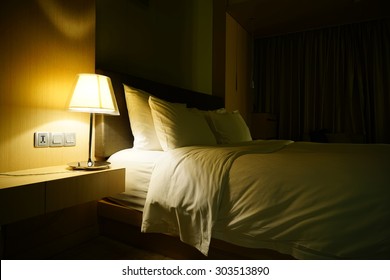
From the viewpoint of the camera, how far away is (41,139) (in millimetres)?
1435

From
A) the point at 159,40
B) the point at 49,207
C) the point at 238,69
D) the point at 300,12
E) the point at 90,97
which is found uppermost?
the point at 300,12

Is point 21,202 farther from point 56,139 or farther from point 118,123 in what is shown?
point 118,123

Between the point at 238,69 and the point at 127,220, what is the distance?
3.17 metres

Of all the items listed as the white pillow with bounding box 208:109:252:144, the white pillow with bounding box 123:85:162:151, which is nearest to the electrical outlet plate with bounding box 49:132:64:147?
the white pillow with bounding box 123:85:162:151

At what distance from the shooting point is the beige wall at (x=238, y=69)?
12.1ft

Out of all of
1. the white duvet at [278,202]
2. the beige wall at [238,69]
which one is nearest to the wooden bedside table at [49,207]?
the white duvet at [278,202]

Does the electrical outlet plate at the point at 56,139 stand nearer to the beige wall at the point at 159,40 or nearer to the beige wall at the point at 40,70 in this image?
the beige wall at the point at 40,70

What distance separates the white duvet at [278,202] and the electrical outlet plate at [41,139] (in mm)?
679

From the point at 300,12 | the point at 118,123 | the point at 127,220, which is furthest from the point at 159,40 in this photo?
the point at 300,12

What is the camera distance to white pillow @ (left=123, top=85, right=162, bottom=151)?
1.71 metres

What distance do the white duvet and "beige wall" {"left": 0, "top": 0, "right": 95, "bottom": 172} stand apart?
2.29 ft

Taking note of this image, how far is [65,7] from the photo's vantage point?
5.16 feet
